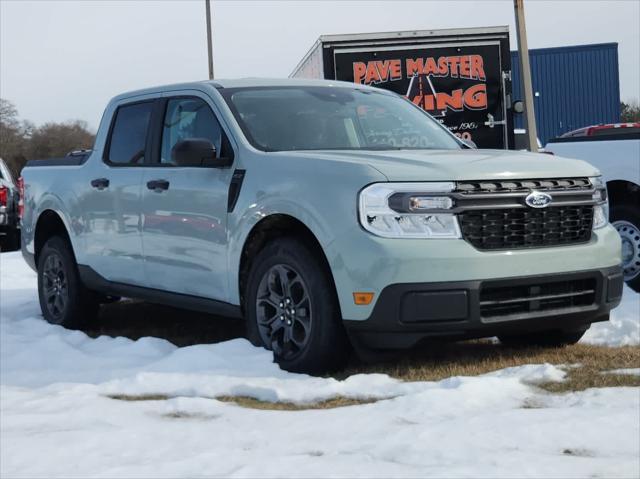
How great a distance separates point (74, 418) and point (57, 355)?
6.40 ft

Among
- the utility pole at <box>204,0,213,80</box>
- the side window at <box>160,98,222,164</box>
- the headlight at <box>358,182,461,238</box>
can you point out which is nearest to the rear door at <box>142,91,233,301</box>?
the side window at <box>160,98,222,164</box>

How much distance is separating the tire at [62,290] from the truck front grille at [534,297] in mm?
3804

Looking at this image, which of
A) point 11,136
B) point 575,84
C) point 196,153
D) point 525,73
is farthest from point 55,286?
point 11,136

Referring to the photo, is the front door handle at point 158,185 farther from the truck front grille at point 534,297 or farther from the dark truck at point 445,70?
the dark truck at point 445,70

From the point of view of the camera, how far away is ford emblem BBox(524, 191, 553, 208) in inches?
209

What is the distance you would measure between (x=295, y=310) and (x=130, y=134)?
251cm

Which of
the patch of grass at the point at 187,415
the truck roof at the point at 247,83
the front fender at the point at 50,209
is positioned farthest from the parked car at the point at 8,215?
the patch of grass at the point at 187,415

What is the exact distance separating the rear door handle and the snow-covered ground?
157 cm

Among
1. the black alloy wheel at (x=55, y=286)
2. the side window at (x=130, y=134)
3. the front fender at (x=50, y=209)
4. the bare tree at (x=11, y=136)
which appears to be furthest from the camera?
the bare tree at (x=11, y=136)

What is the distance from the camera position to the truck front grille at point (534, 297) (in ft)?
17.2

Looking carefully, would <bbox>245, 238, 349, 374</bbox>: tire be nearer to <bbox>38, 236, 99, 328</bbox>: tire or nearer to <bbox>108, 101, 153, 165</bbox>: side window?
<bbox>108, 101, 153, 165</bbox>: side window

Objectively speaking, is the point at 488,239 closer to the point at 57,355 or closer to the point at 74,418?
the point at 74,418

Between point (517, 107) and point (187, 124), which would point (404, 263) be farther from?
point (517, 107)

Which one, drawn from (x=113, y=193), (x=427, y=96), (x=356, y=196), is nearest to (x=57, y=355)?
(x=113, y=193)
